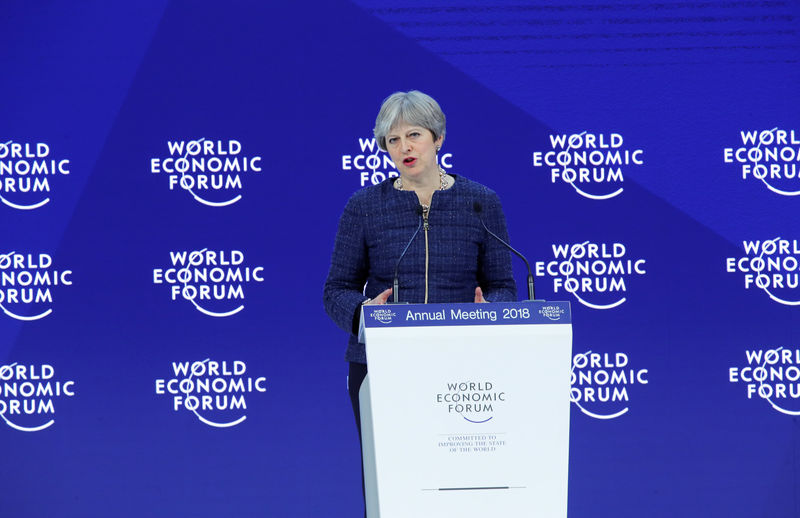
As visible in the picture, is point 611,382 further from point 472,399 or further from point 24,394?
point 24,394

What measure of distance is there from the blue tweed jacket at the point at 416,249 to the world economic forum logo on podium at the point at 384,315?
41cm

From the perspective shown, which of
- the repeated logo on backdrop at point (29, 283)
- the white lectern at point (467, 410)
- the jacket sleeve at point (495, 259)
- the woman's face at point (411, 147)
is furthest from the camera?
the repeated logo on backdrop at point (29, 283)

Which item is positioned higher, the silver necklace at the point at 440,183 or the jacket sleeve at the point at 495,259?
the silver necklace at the point at 440,183

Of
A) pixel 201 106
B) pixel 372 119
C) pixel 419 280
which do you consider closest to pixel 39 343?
pixel 201 106

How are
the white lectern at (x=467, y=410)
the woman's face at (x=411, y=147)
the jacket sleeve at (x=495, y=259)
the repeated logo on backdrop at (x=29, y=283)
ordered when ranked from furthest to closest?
the repeated logo on backdrop at (x=29, y=283), the jacket sleeve at (x=495, y=259), the woman's face at (x=411, y=147), the white lectern at (x=467, y=410)

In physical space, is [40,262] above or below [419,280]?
above

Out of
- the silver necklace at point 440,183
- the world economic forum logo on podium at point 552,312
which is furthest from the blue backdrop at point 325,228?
the world economic forum logo on podium at point 552,312

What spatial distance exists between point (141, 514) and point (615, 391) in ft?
5.98

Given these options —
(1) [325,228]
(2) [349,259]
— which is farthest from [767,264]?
(2) [349,259]

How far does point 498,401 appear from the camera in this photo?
153 cm

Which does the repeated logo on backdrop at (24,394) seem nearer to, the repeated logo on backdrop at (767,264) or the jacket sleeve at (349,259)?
the jacket sleeve at (349,259)

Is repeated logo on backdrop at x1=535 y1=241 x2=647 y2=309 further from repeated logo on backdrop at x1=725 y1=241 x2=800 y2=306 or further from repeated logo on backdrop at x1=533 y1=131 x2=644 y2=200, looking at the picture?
repeated logo on backdrop at x1=725 y1=241 x2=800 y2=306

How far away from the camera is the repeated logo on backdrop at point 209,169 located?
3.11 meters

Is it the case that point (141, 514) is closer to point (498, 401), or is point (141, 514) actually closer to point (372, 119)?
point (372, 119)
